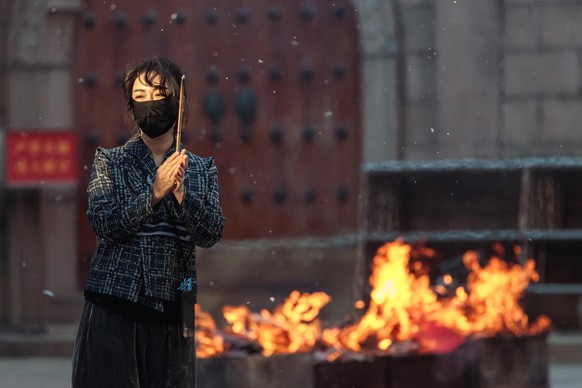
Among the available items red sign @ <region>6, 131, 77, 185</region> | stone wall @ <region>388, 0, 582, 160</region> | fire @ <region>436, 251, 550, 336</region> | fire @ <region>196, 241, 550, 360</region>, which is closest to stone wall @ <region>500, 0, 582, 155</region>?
stone wall @ <region>388, 0, 582, 160</region>

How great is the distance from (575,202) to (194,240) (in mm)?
7407

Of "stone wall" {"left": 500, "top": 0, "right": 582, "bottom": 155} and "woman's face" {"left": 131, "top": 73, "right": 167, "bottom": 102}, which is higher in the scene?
"stone wall" {"left": 500, "top": 0, "right": 582, "bottom": 155}

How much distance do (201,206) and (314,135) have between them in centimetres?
738

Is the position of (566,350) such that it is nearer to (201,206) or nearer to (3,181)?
(3,181)

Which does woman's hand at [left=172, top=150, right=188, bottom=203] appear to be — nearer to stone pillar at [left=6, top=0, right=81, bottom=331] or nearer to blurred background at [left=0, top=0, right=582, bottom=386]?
blurred background at [left=0, top=0, right=582, bottom=386]

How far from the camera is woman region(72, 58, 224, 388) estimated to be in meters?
3.58

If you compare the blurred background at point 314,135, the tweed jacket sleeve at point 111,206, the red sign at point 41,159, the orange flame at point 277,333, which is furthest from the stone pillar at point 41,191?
the tweed jacket sleeve at point 111,206

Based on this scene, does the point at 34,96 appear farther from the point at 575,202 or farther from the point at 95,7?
the point at 575,202

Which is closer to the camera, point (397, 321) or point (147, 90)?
point (147, 90)

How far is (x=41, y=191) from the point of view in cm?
1091

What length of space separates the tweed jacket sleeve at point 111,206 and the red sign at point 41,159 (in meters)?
7.23

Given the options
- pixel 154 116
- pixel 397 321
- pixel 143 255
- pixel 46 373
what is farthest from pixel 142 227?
pixel 46 373

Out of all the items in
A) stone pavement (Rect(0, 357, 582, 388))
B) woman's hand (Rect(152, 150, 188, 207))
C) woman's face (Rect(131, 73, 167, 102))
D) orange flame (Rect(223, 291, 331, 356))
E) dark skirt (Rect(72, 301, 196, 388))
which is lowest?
stone pavement (Rect(0, 357, 582, 388))

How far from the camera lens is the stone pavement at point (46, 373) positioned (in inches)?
354
